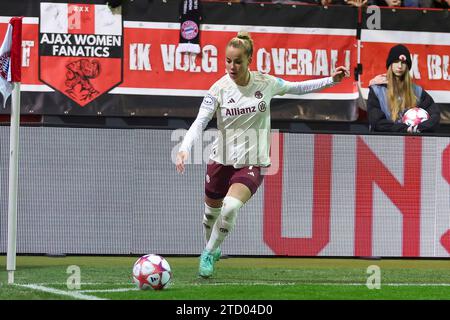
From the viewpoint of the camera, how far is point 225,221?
1158cm

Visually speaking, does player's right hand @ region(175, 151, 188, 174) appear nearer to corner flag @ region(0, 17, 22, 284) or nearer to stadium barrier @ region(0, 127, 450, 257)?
corner flag @ region(0, 17, 22, 284)

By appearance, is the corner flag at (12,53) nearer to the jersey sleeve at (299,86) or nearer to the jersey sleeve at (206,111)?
the jersey sleeve at (206,111)

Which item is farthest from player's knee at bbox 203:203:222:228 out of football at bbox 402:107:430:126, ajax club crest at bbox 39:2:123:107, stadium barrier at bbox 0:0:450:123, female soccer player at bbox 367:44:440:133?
football at bbox 402:107:430:126

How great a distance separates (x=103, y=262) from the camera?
45.9 feet

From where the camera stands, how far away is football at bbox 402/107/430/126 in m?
15.0

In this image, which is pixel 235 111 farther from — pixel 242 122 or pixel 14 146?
pixel 14 146

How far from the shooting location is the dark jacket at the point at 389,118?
15.0 m

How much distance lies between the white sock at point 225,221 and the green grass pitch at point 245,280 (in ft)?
1.19

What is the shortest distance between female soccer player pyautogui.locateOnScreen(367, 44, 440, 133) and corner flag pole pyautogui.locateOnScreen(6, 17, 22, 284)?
5607 mm

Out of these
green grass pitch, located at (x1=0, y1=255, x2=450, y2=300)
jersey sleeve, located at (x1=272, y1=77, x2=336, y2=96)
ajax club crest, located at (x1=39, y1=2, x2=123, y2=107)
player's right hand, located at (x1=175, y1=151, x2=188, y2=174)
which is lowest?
green grass pitch, located at (x1=0, y1=255, x2=450, y2=300)

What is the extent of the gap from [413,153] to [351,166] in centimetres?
80

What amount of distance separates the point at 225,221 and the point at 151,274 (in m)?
1.59
